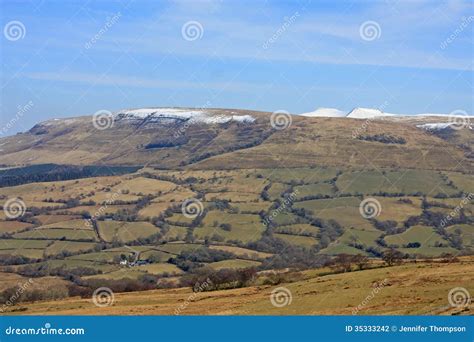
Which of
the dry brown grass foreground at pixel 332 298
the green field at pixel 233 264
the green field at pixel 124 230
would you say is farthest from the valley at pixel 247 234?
the green field at pixel 124 230

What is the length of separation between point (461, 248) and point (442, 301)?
249 ft

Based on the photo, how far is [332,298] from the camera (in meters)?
45.2

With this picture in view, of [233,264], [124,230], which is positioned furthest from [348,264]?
[124,230]

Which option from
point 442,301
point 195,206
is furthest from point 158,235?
point 442,301

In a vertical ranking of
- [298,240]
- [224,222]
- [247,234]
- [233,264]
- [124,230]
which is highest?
[224,222]

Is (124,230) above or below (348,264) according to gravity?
above

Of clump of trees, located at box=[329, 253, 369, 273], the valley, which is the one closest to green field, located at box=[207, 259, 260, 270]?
the valley

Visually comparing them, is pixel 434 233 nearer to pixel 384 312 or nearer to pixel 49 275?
pixel 49 275

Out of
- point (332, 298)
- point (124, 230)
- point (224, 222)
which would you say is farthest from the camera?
point (224, 222)

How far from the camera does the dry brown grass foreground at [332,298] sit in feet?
133

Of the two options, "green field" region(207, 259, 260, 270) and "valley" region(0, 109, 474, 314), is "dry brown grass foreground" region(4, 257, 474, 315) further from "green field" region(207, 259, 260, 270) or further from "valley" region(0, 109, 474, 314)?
"green field" region(207, 259, 260, 270)

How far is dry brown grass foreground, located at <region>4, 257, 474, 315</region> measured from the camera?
4066 cm

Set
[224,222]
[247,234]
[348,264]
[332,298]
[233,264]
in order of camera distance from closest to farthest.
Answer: [332,298] < [348,264] < [233,264] < [247,234] < [224,222]

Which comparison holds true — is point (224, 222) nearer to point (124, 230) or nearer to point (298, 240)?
point (298, 240)
